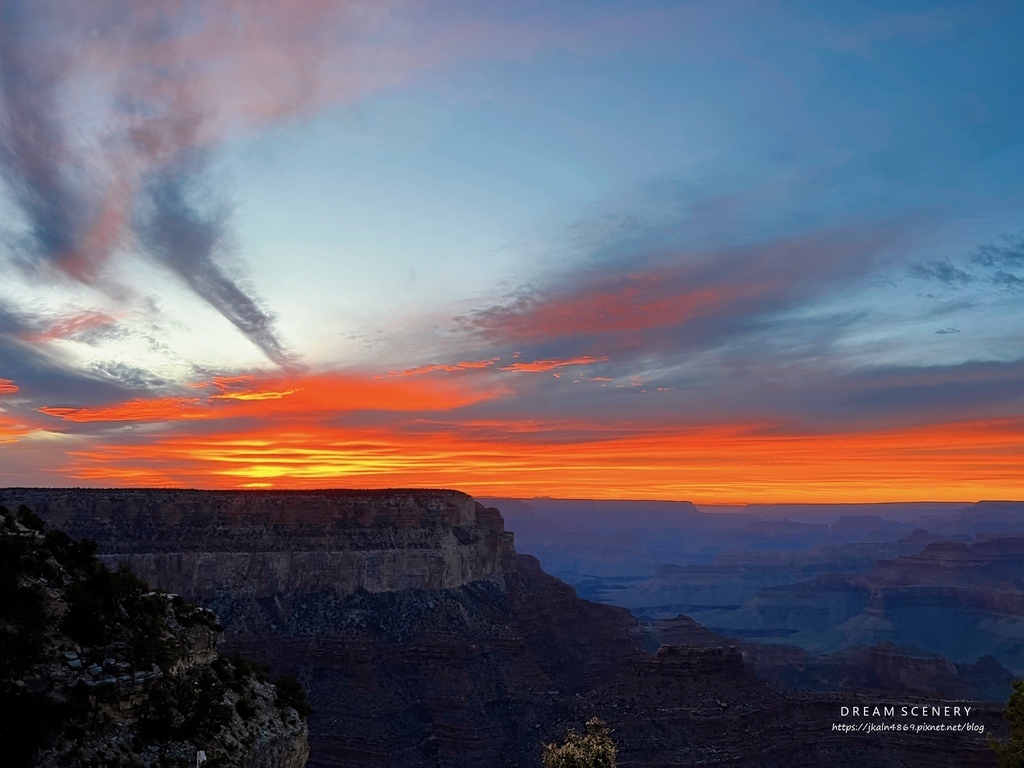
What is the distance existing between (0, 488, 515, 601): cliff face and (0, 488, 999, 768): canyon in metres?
0.18

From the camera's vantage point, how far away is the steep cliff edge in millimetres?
14312

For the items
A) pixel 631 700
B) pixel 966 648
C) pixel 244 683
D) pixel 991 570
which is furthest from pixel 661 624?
pixel 244 683

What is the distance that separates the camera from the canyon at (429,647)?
62.1m

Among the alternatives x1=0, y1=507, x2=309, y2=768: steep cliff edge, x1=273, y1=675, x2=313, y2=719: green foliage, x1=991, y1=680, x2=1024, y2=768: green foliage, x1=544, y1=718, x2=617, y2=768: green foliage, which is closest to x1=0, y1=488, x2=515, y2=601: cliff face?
x1=273, y1=675, x2=313, y2=719: green foliage

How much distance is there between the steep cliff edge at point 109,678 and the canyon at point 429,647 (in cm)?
4852

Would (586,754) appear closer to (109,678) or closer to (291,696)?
(291,696)

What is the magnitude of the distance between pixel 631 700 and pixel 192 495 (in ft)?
184

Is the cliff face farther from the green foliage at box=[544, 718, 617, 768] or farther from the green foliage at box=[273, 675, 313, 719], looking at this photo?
the green foliage at box=[544, 718, 617, 768]

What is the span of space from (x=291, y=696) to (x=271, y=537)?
74.3 m

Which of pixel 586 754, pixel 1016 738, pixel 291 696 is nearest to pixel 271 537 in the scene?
pixel 586 754

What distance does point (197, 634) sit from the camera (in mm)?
19484

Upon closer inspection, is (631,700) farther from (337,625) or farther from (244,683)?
(244,683)

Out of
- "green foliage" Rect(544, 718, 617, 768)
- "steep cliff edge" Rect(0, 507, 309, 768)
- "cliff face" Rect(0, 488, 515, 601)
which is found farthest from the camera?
"cliff face" Rect(0, 488, 515, 601)

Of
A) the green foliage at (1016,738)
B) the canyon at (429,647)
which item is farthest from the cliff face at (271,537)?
the green foliage at (1016,738)
